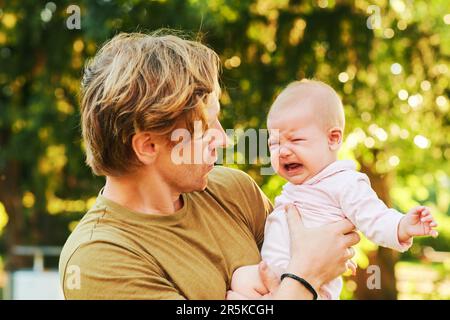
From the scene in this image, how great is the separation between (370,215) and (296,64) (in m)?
3.20

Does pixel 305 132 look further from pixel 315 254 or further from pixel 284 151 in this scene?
pixel 315 254

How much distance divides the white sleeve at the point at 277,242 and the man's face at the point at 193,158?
24 cm

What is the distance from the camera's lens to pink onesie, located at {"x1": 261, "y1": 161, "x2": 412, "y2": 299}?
179 cm

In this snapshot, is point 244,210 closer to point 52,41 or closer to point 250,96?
point 250,96

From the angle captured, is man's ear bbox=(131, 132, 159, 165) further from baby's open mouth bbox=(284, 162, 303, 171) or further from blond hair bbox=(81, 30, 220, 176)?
baby's open mouth bbox=(284, 162, 303, 171)

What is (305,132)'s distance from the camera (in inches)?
76.3

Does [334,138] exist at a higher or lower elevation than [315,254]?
higher

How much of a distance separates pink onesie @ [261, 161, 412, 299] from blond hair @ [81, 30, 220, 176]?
35 centimetres

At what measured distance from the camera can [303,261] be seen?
1.79 metres

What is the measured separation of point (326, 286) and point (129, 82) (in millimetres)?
726

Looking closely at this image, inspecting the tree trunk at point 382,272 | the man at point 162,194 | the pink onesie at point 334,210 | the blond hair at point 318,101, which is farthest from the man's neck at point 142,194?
the tree trunk at point 382,272

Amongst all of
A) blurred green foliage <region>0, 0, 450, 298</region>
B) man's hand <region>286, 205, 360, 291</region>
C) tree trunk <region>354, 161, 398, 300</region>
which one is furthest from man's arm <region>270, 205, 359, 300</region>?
tree trunk <region>354, 161, 398, 300</region>

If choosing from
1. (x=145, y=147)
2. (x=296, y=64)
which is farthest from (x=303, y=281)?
(x=296, y=64)

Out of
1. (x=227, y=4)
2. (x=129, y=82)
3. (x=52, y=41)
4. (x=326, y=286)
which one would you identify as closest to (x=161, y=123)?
(x=129, y=82)
